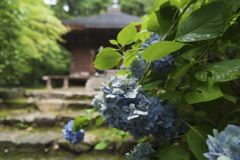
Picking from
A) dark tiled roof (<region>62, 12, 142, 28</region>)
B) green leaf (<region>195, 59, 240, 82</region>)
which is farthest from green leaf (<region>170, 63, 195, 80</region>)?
dark tiled roof (<region>62, 12, 142, 28</region>)

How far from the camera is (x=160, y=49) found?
323 millimetres

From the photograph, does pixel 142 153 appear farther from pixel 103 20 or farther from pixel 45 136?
pixel 103 20

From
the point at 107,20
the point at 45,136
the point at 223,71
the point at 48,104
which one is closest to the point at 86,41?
the point at 107,20

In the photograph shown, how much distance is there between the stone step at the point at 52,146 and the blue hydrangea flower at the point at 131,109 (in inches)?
41.5

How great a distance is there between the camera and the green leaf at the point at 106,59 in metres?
0.38

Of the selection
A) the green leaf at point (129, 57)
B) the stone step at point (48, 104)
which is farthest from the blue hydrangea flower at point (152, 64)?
the stone step at point (48, 104)

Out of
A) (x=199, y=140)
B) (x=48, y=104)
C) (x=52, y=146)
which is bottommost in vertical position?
(x=52, y=146)

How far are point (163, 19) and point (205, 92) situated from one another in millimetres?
228

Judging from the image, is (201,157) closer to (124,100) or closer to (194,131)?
(194,131)

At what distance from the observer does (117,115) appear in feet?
1.13

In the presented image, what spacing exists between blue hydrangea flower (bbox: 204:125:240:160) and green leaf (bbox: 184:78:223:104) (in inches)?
2.7

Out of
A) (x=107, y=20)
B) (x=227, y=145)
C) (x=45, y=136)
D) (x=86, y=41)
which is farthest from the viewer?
(x=86, y=41)

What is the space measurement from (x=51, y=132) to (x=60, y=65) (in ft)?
24.0

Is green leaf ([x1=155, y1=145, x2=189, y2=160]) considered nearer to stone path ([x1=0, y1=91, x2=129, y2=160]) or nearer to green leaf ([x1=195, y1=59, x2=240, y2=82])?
green leaf ([x1=195, y1=59, x2=240, y2=82])
